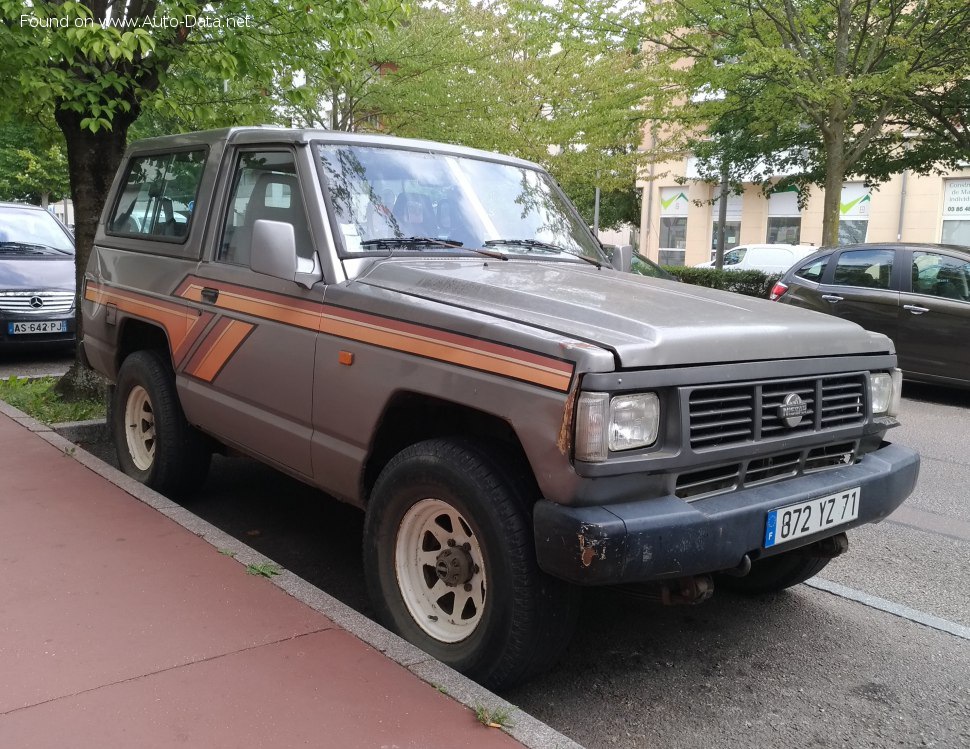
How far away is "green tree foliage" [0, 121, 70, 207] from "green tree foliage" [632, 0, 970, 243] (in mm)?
14714

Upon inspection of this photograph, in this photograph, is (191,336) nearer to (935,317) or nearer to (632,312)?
(632,312)

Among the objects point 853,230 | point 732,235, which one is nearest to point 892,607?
point 853,230

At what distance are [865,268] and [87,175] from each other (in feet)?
26.0

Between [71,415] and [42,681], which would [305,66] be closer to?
[71,415]

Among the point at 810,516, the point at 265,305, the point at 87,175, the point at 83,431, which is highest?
the point at 87,175

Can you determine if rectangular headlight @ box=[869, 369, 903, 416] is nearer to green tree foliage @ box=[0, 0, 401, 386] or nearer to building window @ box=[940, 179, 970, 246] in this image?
green tree foliage @ box=[0, 0, 401, 386]

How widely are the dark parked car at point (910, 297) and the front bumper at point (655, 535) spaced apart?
7.02m

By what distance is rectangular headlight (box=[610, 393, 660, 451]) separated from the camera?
9.01 ft

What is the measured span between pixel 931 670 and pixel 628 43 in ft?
39.9

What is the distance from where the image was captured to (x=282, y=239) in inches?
145

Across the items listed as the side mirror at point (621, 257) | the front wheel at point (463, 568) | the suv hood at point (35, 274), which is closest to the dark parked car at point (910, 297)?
the side mirror at point (621, 257)

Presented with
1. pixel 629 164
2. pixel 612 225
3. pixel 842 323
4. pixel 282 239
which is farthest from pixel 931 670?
pixel 612 225

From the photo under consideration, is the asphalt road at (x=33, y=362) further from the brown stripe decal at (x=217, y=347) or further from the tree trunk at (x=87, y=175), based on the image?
the brown stripe decal at (x=217, y=347)

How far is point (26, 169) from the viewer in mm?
27906
